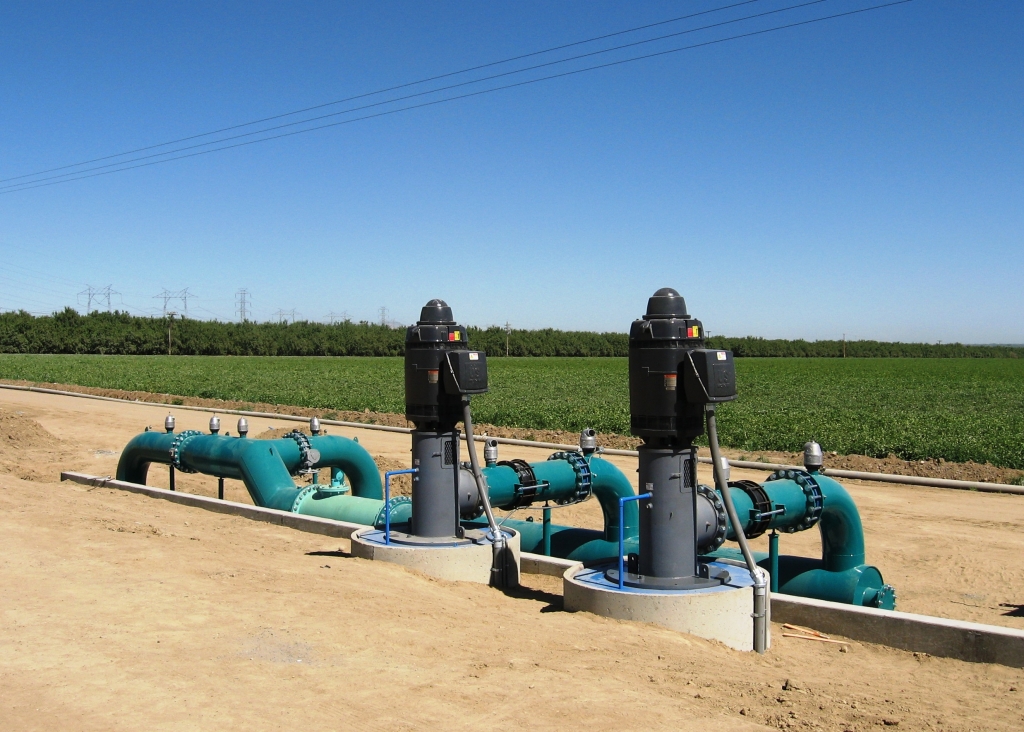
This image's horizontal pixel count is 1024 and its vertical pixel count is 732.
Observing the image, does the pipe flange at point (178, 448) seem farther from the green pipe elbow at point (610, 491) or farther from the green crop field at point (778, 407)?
the green crop field at point (778, 407)

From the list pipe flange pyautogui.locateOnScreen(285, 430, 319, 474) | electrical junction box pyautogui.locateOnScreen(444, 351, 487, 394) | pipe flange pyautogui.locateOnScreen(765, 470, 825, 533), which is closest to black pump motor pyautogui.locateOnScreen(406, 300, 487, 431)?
electrical junction box pyautogui.locateOnScreen(444, 351, 487, 394)

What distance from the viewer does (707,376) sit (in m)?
6.04

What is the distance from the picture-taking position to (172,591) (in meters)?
6.20

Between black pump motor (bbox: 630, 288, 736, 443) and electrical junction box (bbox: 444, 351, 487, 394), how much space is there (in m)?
1.67

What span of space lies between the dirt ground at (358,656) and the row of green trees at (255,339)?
64055 millimetres

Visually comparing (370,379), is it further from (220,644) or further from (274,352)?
(274,352)

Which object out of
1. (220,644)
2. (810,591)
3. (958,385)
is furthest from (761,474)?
(958,385)

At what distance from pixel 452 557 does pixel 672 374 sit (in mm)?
2421

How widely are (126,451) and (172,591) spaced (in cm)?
677

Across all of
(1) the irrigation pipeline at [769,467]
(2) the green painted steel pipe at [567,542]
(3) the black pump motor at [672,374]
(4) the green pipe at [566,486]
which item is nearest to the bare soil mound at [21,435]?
(1) the irrigation pipeline at [769,467]

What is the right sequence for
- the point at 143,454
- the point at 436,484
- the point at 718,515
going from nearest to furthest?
the point at 718,515 → the point at 436,484 → the point at 143,454

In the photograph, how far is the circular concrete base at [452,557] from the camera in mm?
7418

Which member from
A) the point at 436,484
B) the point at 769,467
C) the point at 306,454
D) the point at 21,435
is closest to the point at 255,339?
the point at 21,435

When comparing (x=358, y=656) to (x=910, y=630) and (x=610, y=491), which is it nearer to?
(x=910, y=630)
